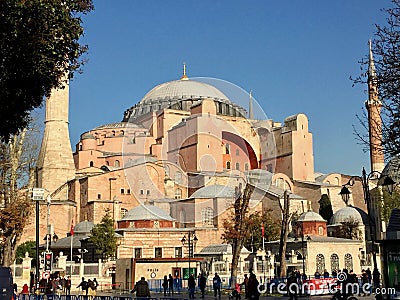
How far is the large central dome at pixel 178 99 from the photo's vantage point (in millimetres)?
71688

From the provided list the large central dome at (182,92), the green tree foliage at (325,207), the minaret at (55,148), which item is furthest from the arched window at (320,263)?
the large central dome at (182,92)

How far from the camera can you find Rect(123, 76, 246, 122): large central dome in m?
71.7

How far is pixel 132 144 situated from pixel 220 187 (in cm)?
1909

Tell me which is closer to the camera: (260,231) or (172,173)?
(260,231)

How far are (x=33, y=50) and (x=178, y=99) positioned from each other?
207 feet

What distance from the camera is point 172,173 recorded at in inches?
2196

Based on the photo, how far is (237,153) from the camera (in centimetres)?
5947

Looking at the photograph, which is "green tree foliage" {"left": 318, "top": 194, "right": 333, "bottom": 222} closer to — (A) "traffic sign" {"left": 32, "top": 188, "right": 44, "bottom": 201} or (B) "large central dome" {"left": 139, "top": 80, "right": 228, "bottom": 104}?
(B) "large central dome" {"left": 139, "top": 80, "right": 228, "bottom": 104}

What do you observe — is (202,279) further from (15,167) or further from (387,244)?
(387,244)

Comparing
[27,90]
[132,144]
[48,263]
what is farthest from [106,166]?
[27,90]

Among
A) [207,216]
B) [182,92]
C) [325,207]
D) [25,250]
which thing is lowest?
[25,250]

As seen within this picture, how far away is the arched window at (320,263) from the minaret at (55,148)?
24.1 metres

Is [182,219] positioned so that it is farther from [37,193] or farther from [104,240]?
[37,193]

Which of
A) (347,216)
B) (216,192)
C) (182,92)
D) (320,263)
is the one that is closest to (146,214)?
(216,192)
